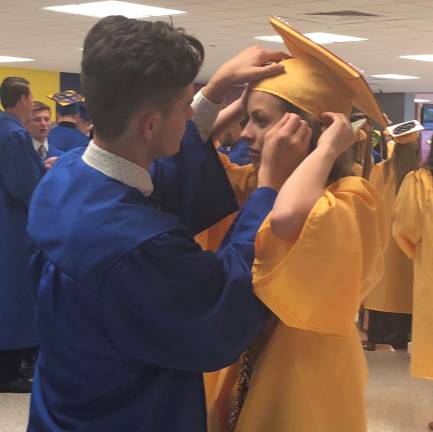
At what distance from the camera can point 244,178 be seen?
5.82ft

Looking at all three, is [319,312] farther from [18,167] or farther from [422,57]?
[422,57]

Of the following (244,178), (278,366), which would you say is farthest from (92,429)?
(244,178)

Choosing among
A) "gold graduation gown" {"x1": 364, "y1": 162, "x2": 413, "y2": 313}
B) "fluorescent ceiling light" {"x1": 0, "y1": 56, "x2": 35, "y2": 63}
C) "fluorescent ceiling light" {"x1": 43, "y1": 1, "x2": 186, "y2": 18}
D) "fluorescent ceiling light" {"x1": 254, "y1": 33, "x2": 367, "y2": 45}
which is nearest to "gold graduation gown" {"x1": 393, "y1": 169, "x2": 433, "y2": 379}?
"gold graduation gown" {"x1": 364, "y1": 162, "x2": 413, "y2": 313}

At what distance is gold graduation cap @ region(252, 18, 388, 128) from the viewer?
1472 millimetres

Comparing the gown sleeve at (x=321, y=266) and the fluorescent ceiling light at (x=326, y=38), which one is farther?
the fluorescent ceiling light at (x=326, y=38)

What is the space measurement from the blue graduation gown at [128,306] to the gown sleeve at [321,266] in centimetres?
4

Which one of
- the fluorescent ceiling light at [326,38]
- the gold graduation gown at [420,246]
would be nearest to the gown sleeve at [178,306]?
the gold graduation gown at [420,246]

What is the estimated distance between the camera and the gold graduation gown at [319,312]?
125 cm

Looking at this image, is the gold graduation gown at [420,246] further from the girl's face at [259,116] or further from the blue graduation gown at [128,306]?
the blue graduation gown at [128,306]

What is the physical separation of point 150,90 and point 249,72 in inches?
14.6

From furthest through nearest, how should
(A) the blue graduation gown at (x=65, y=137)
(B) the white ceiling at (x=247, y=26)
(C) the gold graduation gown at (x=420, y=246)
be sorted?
(B) the white ceiling at (x=247, y=26), (A) the blue graduation gown at (x=65, y=137), (C) the gold graduation gown at (x=420, y=246)

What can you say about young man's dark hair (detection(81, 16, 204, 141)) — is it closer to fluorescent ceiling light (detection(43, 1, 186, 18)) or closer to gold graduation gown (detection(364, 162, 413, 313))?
gold graduation gown (detection(364, 162, 413, 313))

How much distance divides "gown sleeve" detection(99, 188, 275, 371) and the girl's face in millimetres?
345

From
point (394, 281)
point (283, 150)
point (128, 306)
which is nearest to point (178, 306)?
point (128, 306)
